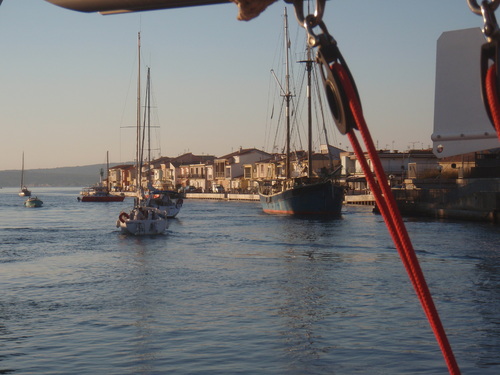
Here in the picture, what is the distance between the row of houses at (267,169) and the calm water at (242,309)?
84.5 ft

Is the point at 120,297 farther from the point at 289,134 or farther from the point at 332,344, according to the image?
the point at 289,134

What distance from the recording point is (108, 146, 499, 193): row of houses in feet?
219

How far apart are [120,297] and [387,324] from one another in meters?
7.47

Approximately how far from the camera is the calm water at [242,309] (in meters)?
13.2

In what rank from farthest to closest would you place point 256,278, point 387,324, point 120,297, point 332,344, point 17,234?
1. point 17,234
2. point 256,278
3. point 120,297
4. point 387,324
5. point 332,344

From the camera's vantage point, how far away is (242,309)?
17.8 meters

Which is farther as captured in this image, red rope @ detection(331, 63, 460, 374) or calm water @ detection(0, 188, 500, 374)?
calm water @ detection(0, 188, 500, 374)

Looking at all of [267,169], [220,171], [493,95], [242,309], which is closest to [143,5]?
[493,95]

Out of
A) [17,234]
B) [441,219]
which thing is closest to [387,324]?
[17,234]

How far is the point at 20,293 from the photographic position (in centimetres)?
2073

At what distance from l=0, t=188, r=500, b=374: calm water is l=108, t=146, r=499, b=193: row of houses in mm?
25745

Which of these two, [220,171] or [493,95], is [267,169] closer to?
[220,171]

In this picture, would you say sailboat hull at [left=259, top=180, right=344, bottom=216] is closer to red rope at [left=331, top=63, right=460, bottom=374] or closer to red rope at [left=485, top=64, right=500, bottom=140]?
red rope at [left=331, top=63, right=460, bottom=374]

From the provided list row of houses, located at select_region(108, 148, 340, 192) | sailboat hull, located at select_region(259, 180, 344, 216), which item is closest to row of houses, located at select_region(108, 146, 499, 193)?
row of houses, located at select_region(108, 148, 340, 192)
